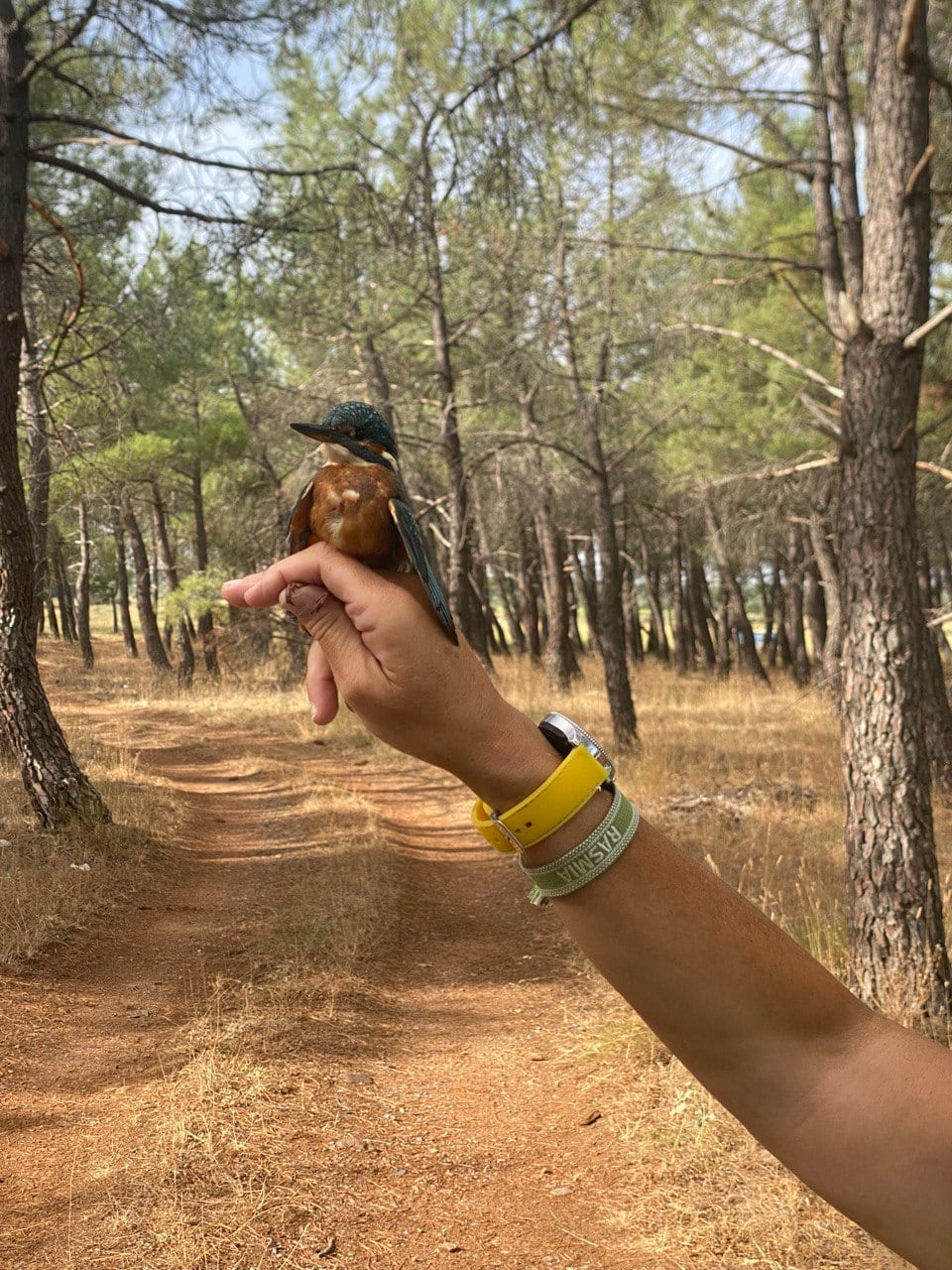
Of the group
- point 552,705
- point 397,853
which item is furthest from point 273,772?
point 552,705

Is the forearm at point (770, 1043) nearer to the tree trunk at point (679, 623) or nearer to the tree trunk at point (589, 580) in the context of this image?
the tree trunk at point (589, 580)

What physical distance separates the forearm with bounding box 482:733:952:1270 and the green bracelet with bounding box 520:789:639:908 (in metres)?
0.01

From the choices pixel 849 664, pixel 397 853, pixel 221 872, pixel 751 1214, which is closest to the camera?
pixel 751 1214

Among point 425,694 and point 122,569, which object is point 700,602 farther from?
point 425,694

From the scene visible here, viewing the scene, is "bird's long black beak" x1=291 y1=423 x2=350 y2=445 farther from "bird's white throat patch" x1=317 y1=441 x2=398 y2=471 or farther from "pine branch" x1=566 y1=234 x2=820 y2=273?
"pine branch" x1=566 y1=234 x2=820 y2=273

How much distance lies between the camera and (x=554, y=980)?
6016 millimetres

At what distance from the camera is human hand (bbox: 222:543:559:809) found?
3.79 feet

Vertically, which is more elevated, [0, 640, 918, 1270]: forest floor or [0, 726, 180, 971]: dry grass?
[0, 726, 180, 971]: dry grass

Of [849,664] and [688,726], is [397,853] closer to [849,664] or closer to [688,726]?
[849,664]

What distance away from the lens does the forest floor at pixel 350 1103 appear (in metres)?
3.44

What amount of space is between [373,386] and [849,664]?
12541 millimetres

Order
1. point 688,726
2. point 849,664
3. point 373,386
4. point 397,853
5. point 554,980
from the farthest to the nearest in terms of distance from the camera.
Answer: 1. point 373,386
2. point 688,726
3. point 397,853
4. point 554,980
5. point 849,664

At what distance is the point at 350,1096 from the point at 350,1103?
0.06 meters

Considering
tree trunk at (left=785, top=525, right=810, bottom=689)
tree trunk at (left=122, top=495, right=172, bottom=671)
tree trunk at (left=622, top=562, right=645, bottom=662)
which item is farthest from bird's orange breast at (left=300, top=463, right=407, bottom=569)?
tree trunk at (left=622, top=562, right=645, bottom=662)
